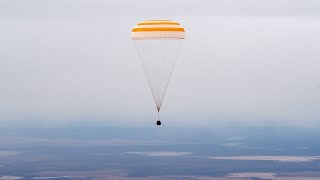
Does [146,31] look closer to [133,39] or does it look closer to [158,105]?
[133,39]

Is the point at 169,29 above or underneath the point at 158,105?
above

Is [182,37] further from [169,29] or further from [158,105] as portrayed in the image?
[158,105]

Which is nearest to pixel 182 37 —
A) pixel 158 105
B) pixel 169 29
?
pixel 169 29

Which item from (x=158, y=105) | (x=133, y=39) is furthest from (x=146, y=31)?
(x=158, y=105)

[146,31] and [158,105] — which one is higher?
[146,31]
